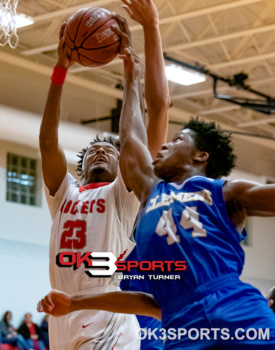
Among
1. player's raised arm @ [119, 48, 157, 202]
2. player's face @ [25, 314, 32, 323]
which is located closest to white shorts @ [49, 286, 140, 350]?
player's raised arm @ [119, 48, 157, 202]

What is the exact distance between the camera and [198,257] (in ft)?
8.32

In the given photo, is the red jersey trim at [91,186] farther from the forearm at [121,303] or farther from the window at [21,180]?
the window at [21,180]

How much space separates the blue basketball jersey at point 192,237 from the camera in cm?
254

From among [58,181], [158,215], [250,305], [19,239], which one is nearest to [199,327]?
[250,305]

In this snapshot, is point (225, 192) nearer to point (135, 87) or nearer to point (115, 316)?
point (135, 87)

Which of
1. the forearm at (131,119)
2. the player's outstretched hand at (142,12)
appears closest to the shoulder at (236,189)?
the forearm at (131,119)

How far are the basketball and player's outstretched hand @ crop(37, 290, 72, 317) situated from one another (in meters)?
1.78

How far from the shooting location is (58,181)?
4.27 meters

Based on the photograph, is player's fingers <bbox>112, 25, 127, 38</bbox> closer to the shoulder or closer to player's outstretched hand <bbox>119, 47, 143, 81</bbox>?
player's outstretched hand <bbox>119, 47, 143, 81</bbox>

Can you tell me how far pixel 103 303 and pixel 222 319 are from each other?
1.76ft

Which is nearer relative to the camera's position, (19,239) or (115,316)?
(115,316)

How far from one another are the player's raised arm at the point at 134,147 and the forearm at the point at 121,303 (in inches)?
16.7

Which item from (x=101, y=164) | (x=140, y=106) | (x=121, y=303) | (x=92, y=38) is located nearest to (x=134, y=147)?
(x=140, y=106)

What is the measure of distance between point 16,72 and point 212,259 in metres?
10.5
